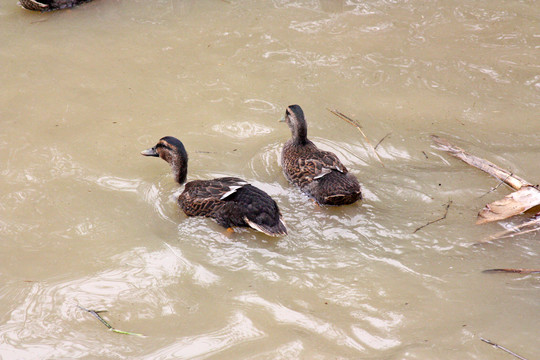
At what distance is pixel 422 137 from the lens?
19.4 feet

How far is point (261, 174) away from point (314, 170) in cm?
64

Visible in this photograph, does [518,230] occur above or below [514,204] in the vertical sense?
below

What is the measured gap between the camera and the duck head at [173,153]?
5.21 metres

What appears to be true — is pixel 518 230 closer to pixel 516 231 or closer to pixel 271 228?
pixel 516 231

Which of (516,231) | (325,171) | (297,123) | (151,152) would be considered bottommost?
(516,231)

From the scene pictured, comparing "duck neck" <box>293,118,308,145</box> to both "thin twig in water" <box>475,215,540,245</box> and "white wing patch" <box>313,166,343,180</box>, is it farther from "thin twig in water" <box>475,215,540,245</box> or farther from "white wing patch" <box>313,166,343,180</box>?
"thin twig in water" <box>475,215,540,245</box>

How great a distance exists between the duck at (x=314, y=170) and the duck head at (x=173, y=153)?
1131 millimetres

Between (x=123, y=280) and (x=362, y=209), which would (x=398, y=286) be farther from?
(x=123, y=280)

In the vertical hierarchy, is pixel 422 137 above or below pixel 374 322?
above

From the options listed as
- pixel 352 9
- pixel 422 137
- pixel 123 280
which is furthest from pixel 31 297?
pixel 352 9

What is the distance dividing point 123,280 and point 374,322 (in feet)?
6.57

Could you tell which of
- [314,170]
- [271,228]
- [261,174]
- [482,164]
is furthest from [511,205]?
[261,174]

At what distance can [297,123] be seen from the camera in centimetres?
562

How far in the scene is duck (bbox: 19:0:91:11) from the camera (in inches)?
329
